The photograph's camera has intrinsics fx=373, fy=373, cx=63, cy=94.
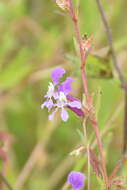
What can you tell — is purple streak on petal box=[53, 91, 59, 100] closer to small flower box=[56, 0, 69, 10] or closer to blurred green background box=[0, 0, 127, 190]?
small flower box=[56, 0, 69, 10]

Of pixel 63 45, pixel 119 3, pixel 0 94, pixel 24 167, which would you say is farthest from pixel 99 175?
pixel 119 3

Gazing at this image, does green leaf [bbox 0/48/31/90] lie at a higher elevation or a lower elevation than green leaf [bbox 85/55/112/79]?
higher

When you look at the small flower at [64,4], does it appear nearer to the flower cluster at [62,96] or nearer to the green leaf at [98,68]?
the flower cluster at [62,96]

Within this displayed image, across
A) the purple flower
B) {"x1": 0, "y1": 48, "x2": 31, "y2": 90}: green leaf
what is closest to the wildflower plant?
the purple flower

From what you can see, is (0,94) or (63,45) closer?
(0,94)

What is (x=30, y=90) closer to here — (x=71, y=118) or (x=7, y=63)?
(x=7, y=63)

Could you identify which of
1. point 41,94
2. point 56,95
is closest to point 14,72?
point 41,94

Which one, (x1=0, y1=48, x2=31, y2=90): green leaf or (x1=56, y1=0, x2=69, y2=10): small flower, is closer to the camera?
(x1=56, y1=0, x2=69, y2=10): small flower

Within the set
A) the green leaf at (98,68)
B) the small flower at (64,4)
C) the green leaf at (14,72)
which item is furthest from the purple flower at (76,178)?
the green leaf at (14,72)
